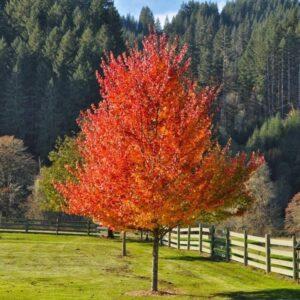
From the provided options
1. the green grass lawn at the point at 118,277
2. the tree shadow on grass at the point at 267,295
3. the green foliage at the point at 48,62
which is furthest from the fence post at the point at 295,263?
the green foliage at the point at 48,62

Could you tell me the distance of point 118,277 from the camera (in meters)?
23.8

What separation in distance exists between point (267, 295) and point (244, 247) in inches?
351

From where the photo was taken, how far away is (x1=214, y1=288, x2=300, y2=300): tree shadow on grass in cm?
1927

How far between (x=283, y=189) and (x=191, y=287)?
91923 millimetres

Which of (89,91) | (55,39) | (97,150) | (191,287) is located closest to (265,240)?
(191,287)

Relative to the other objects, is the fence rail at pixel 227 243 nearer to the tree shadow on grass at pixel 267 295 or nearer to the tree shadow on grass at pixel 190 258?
the tree shadow on grass at pixel 190 258

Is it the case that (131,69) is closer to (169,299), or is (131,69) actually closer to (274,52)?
(169,299)

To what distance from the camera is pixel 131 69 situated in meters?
19.0

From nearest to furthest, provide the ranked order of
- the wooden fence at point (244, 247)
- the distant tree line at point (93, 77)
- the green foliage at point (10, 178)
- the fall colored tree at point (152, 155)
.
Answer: the fall colored tree at point (152, 155) < the wooden fence at point (244, 247) < the green foliage at point (10, 178) < the distant tree line at point (93, 77)

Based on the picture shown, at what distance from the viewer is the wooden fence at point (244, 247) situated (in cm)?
2419

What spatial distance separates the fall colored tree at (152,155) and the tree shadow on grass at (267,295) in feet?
10.4

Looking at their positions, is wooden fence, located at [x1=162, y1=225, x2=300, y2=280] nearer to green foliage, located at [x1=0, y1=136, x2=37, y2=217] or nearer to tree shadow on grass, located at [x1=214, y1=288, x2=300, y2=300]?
tree shadow on grass, located at [x1=214, y1=288, x2=300, y2=300]

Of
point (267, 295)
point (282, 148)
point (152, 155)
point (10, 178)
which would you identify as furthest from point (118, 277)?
point (282, 148)

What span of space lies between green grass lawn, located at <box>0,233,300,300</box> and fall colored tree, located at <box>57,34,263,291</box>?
116 inches
